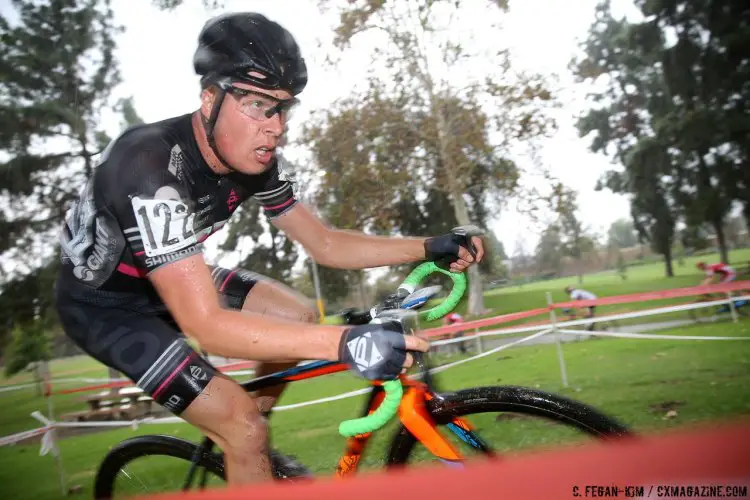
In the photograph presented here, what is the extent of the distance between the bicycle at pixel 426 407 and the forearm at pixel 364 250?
0.27 metres

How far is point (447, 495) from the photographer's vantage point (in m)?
0.52

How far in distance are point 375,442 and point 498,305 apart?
1977cm

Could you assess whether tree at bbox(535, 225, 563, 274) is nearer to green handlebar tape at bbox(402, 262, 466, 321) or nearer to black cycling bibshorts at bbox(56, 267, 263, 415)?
green handlebar tape at bbox(402, 262, 466, 321)

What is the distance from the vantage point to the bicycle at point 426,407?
4.64 feet

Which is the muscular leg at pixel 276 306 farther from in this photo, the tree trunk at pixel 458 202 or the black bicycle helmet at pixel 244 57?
the tree trunk at pixel 458 202

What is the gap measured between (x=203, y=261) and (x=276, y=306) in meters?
0.74

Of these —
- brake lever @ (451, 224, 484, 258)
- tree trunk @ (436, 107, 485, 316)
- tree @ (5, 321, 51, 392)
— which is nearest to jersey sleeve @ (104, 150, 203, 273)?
brake lever @ (451, 224, 484, 258)

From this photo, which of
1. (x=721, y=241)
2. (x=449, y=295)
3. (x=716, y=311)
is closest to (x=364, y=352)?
(x=449, y=295)

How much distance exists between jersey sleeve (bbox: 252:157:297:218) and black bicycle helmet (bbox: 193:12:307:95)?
545 millimetres

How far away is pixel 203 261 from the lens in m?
1.59

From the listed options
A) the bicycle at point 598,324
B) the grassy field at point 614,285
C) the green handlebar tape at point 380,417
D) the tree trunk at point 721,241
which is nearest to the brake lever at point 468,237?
the green handlebar tape at point 380,417

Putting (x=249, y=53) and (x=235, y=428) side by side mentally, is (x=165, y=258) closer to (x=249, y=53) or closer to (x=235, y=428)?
(x=235, y=428)

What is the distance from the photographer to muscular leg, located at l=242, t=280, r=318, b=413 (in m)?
2.21

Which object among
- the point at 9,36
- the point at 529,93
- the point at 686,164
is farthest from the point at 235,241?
the point at 686,164
